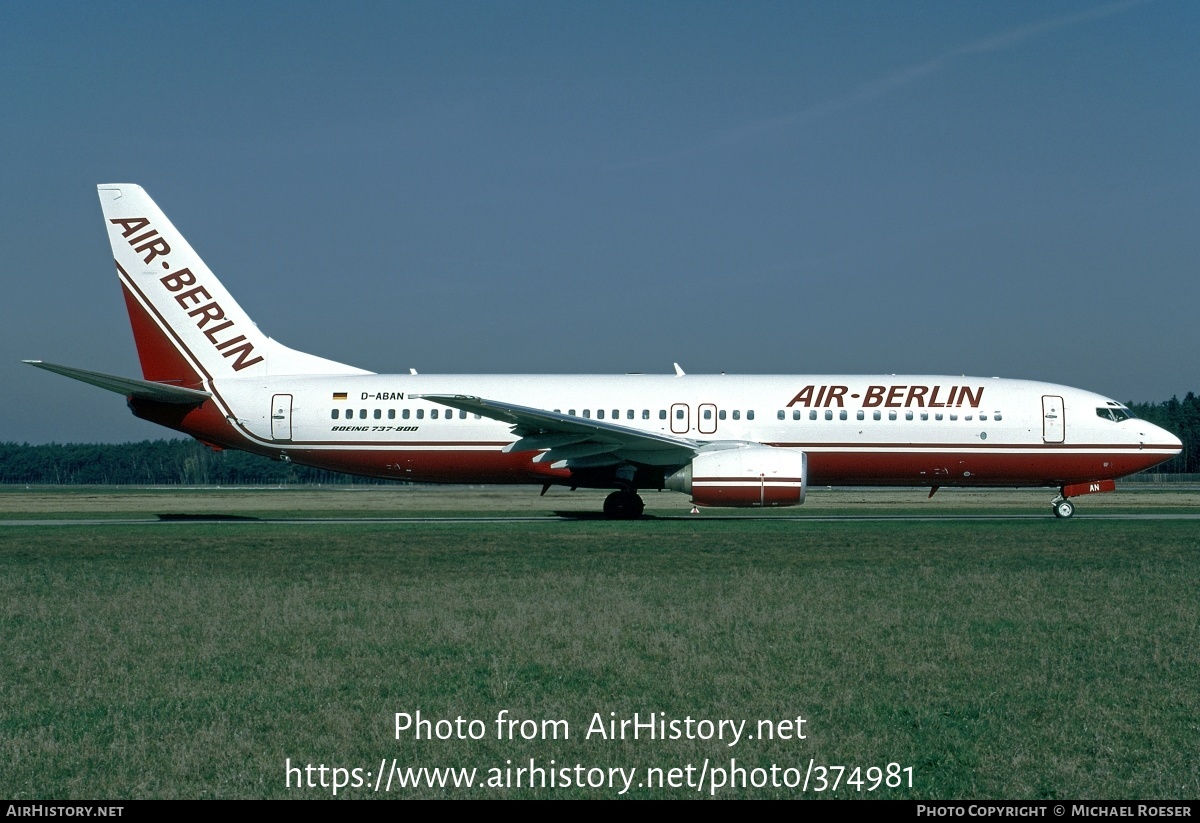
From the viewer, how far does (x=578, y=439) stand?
2661 centimetres

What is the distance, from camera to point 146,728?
666 centimetres

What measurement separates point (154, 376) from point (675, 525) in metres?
15.0

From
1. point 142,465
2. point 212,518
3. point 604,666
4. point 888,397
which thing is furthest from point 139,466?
point 604,666

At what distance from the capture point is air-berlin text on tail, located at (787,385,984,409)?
28031mm

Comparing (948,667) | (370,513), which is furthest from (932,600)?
(370,513)

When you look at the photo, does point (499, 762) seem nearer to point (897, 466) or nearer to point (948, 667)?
point (948, 667)

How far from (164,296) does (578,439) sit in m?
12.3

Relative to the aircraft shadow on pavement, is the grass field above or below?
above

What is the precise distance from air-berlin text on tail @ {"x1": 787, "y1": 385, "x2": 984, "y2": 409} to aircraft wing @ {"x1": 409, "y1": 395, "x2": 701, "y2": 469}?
338 centimetres

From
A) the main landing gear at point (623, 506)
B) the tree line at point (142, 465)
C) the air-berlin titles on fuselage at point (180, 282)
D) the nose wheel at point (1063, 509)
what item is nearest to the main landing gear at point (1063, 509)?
the nose wheel at point (1063, 509)

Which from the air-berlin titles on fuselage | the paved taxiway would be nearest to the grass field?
the paved taxiway

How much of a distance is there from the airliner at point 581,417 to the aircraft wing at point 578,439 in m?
0.08

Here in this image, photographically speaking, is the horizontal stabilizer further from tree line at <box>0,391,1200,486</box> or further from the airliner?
tree line at <box>0,391,1200,486</box>

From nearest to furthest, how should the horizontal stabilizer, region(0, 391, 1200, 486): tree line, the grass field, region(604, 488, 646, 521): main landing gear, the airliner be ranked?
the grass field, the horizontal stabilizer, the airliner, region(604, 488, 646, 521): main landing gear, region(0, 391, 1200, 486): tree line
